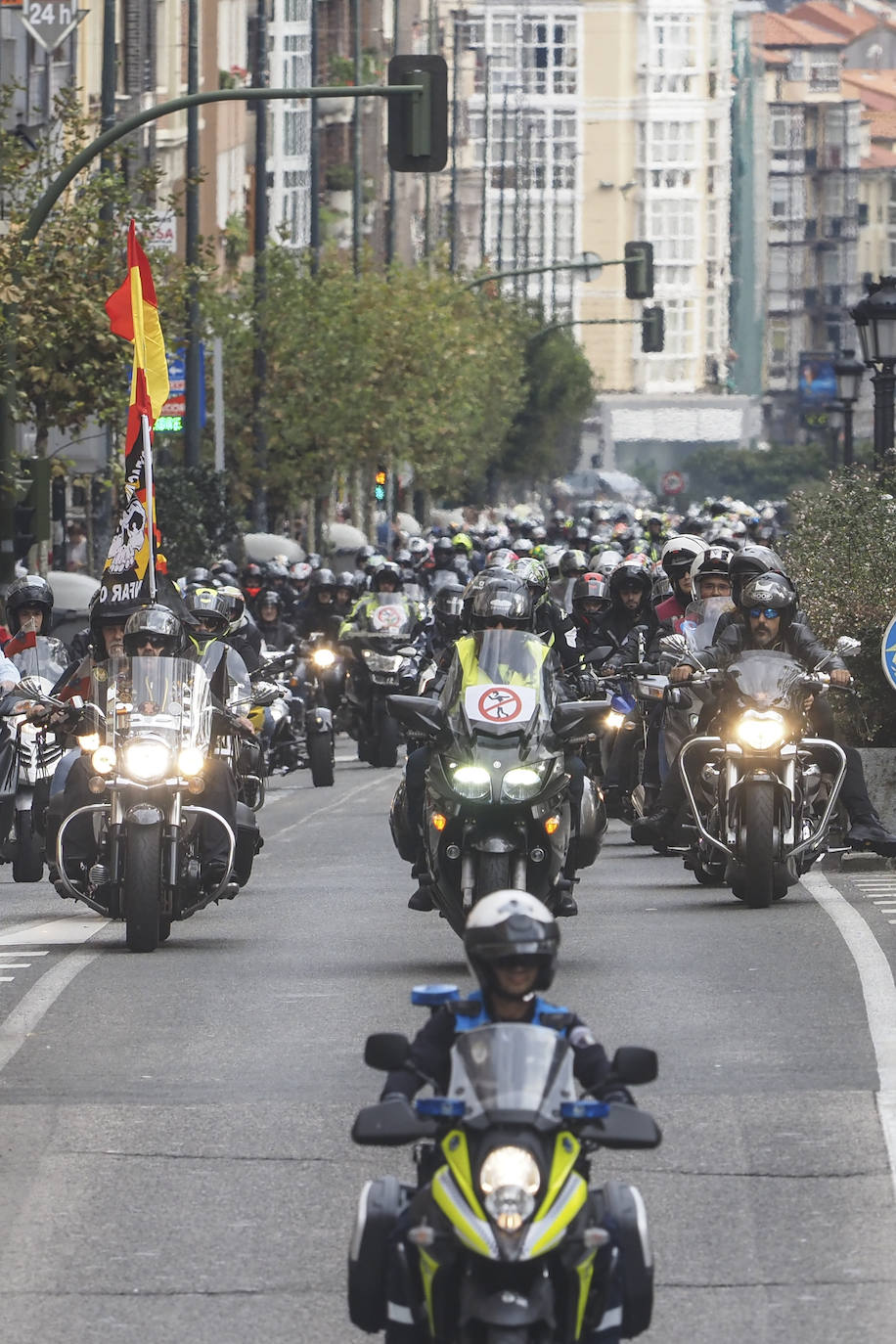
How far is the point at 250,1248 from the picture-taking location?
8.93 metres

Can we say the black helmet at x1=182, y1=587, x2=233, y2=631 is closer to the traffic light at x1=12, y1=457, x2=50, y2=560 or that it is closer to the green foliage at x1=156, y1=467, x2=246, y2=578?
the traffic light at x1=12, y1=457, x2=50, y2=560

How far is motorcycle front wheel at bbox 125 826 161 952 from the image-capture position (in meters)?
14.8

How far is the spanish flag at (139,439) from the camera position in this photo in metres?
21.9

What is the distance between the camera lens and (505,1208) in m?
6.40

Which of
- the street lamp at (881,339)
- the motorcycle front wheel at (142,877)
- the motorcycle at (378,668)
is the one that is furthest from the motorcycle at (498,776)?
the motorcycle at (378,668)

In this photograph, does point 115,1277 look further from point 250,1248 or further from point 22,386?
point 22,386

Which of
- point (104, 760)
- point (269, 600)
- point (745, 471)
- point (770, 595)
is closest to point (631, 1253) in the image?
point (104, 760)

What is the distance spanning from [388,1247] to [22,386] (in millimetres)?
25207

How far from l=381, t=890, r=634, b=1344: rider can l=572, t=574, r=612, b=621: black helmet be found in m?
16.2

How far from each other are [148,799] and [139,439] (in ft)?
31.0

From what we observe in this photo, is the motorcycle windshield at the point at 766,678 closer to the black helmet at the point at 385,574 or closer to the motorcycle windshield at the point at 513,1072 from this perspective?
the motorcycle windshield at the point at 513,1072

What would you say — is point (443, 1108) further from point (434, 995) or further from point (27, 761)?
point (27, 761)

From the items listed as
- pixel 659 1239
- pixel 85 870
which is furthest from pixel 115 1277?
pixel 85 870

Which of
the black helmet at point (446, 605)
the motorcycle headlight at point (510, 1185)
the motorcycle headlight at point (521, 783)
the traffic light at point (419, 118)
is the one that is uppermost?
the traffic light at point (419, 118)
